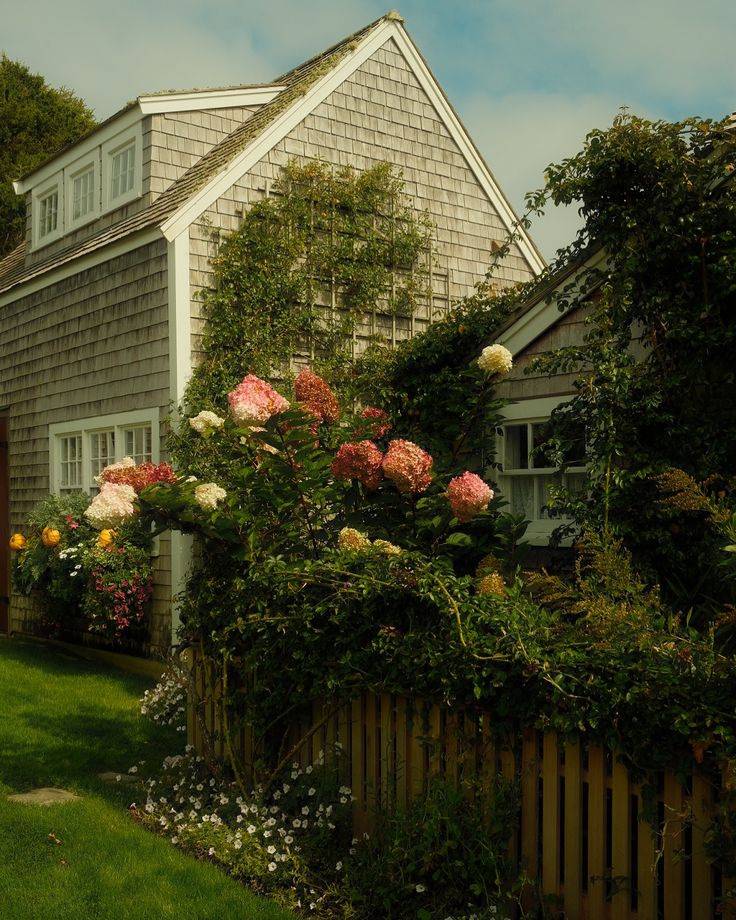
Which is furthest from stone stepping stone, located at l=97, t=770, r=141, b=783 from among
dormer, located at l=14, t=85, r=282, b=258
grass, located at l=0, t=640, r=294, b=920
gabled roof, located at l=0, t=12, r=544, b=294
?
dormer, located at l=14, t=85, r=282, b=258

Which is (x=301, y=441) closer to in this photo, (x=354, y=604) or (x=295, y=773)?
(x=354, y=604)

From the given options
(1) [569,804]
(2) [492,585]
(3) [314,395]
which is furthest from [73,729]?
(1) [569,804]

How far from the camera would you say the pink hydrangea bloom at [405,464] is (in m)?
5.05

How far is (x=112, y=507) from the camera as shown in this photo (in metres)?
4.68

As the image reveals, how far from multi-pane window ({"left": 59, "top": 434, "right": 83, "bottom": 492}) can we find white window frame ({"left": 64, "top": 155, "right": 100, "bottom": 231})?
9.13ft

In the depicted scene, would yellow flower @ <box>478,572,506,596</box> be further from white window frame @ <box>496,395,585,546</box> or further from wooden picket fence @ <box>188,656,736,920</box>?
white window frame @ <box>496,395,585,546</box>

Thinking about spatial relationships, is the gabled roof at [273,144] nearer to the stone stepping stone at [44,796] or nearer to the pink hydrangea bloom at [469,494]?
the stone stepping stone at [44,796]

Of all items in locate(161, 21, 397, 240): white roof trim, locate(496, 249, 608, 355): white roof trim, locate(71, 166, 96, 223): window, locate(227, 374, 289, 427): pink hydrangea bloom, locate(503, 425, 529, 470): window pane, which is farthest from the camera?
locate(71, 166, 96, 223): window

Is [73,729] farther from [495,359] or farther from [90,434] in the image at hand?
[90,434]

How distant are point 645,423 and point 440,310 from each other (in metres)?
5.75

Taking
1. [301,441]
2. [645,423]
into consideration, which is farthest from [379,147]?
[301,441]

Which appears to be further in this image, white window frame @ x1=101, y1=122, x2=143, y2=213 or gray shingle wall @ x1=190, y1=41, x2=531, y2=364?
white window frame @ x1=101, y1=122, x2=143, y2=213

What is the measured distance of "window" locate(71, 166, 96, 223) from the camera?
12.4 m

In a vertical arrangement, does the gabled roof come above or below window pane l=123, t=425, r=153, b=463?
above
